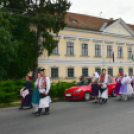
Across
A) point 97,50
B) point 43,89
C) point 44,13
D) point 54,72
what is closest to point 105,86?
point 43,89

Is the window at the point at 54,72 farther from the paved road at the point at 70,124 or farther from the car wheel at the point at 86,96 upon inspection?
the paved road at the point at 70,124

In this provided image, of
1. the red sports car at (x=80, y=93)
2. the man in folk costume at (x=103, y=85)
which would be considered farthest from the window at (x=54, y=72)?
the man in folk costume at (x=103, y=85)

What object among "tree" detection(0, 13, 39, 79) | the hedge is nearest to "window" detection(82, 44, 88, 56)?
"tree" detection(0, 13, 39, 79)

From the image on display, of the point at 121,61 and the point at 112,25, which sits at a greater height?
the point at 112,25

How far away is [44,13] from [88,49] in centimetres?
1288

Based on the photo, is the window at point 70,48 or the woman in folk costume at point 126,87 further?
the window at point 70,48

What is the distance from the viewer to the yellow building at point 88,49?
101 feet

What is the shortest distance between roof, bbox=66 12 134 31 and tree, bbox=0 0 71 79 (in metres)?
8.16

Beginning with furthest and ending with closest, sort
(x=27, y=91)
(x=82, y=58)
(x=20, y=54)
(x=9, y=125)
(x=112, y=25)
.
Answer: (x=112, y=25)
(x=82, y=58)
(x=20, y=54)
(x=27, y=91)
(x=9, y=125)

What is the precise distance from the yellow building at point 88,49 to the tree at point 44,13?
21.2 ft

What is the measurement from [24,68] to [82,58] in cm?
1296

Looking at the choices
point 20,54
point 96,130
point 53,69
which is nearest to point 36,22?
point 20,54

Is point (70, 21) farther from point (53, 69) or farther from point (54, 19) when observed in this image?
point (54, 19)

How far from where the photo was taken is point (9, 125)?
7.25 m
